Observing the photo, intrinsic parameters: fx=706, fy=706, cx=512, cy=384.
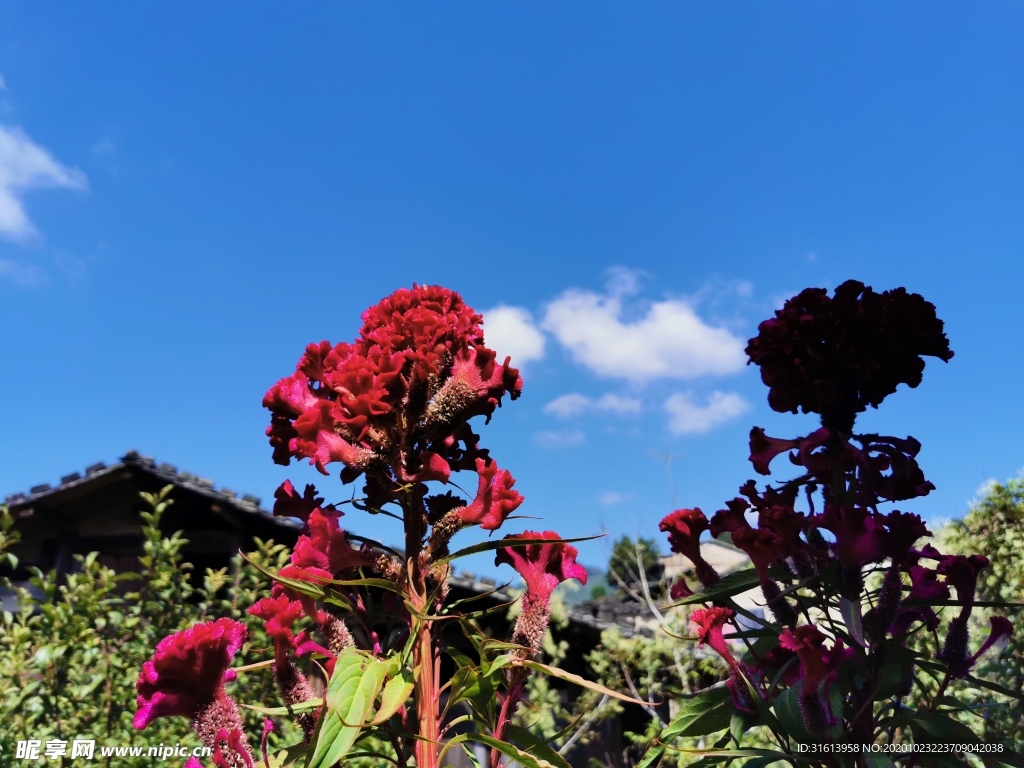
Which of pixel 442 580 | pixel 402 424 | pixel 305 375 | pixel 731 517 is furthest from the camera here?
pixel 731 517

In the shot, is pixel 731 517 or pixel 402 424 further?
pixel 731 517

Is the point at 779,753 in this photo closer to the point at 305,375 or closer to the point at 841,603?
the point at 841,603

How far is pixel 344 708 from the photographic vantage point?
42.3 inches

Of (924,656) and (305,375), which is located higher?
(305,375)

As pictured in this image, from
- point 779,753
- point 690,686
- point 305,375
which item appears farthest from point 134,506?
point 779,753

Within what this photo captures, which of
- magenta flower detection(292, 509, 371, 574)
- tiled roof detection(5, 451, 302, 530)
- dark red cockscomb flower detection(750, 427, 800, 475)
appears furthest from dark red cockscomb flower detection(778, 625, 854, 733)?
tiled roof detection(5, 451, 302, 530)

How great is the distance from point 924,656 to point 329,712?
4.18 feet

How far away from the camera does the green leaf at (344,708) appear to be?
105 cm

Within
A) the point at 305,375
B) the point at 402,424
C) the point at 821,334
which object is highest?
the point at 821,334

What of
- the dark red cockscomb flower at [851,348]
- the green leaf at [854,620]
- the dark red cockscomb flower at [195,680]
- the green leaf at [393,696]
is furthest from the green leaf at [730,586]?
the dark red cockscomb flower at [195,680]

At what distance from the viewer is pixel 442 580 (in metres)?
1.29

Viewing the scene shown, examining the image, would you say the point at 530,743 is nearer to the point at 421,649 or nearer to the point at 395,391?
the point at 421,649

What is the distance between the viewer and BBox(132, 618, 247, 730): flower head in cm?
124

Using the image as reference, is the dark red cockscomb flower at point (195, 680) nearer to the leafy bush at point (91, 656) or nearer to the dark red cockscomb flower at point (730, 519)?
the dark red cockscomb flower at point (730, 519)
